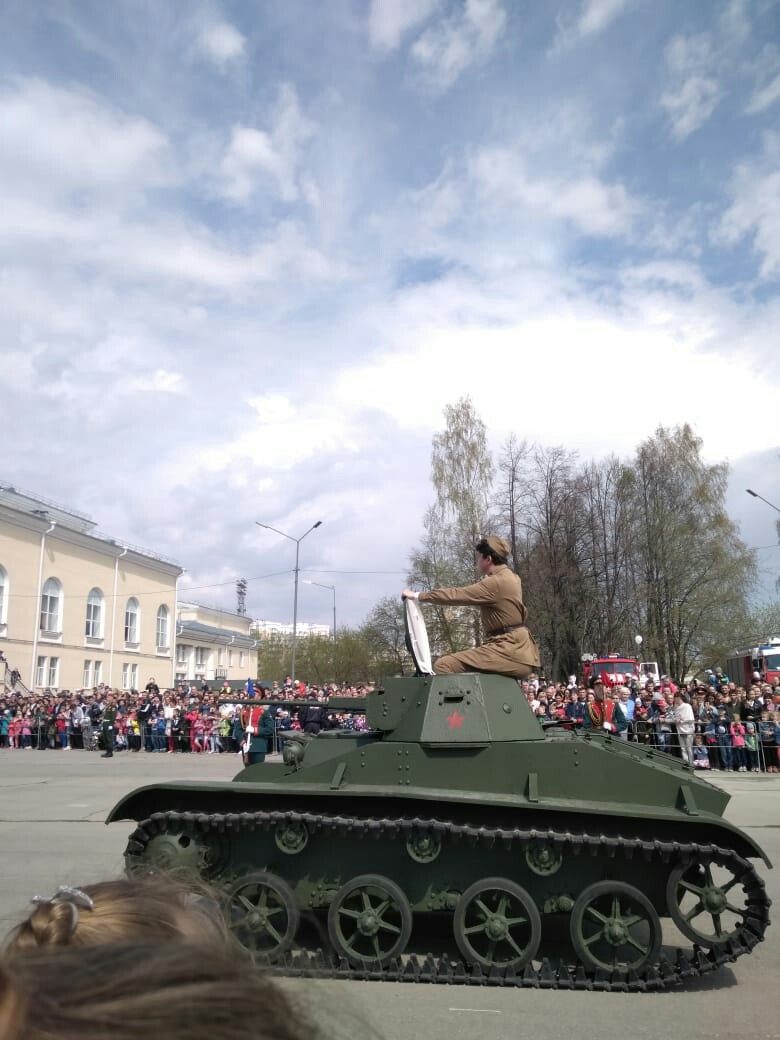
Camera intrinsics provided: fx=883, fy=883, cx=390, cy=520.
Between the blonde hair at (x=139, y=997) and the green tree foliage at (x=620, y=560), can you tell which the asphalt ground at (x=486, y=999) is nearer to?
the blonde hair at (x=139, y=997)

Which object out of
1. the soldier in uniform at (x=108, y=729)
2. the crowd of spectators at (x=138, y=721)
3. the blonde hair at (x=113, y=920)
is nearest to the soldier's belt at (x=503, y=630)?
the blonde hair at (x=113, y=920)

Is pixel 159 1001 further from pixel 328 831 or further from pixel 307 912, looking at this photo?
pixel 307 912

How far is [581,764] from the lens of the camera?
602 centimetres

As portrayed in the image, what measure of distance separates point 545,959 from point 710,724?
548 inches

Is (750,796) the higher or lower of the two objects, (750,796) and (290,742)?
the lower

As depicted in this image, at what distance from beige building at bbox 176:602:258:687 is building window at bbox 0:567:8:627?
2181cm

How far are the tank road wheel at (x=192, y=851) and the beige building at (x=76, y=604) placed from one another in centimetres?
3416

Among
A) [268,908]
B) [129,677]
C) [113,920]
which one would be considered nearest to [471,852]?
[268,908]

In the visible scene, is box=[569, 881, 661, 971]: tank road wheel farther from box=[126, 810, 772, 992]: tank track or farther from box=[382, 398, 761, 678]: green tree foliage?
box=[382, 398, 761, 678]: green tree foliage

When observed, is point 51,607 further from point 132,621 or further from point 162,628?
point 162,628

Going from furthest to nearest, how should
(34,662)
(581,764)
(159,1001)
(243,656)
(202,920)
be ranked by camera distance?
(243,656), (34,662), (581,764), (202,920), (159,1001)

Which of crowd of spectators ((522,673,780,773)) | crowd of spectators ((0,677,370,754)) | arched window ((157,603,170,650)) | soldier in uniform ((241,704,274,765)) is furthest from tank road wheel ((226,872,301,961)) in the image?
arched window ((157,603,170,650))

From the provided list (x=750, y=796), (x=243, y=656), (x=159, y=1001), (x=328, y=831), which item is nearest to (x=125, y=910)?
(x=159, y=1001)

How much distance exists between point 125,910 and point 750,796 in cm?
1486
